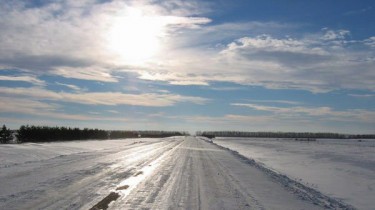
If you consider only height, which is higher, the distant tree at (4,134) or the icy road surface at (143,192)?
the distant tree at (4,134)

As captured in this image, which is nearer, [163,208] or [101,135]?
[163,208]

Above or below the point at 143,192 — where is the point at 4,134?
above

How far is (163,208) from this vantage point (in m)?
8.85

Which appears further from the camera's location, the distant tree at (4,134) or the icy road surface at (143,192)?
the distant tree at (4,134)

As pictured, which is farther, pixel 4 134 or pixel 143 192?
pixel 4 134

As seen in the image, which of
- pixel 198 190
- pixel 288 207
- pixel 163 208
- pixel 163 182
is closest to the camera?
pixel 163 208

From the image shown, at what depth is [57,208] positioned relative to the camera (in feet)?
27.1

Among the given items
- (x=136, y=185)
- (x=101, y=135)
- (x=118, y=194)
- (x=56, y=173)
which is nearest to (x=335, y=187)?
(x=136, y=185)

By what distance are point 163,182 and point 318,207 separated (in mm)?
5112

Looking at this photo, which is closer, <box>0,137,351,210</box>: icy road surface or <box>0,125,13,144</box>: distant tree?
<box>0,137,351,210</box>: icy road surface

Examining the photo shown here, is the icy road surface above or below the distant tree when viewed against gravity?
below

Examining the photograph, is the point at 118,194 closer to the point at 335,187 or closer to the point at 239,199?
the point at 239,199

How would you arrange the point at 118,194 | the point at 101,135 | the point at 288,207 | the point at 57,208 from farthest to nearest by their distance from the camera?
the point at 101,135
the point at 118,194
the point at 288,207
the point at 57,208

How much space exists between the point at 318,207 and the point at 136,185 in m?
5.17
